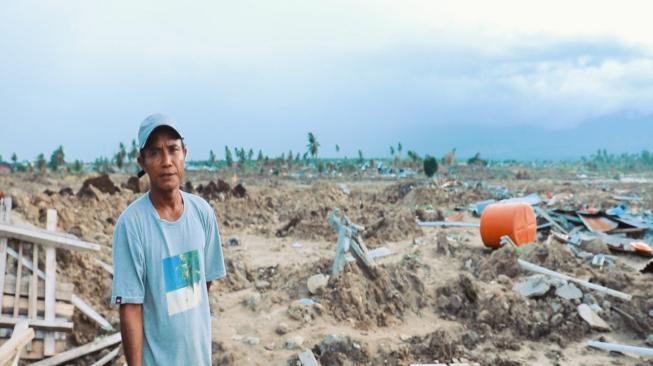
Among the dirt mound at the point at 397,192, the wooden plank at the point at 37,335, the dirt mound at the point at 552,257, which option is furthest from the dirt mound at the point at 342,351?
the dirt mound at the point at 397,192

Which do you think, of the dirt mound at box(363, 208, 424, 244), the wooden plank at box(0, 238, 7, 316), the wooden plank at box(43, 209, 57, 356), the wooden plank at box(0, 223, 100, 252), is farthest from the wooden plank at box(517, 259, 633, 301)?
the wooden plank at box(0, 238, 7, 316)

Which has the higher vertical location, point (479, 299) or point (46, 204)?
point (46, 204)

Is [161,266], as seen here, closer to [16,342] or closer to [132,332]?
[132,332]

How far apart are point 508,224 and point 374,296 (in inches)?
180

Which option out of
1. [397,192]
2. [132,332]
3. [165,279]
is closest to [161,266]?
[165,279]

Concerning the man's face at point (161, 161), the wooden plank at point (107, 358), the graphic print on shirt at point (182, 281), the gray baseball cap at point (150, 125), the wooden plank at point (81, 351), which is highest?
the gray baseball cap at point (150, 125)

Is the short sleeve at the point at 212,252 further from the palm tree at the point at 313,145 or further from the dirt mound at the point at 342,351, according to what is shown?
the palm tree at the point at 313,145

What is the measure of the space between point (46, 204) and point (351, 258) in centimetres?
876

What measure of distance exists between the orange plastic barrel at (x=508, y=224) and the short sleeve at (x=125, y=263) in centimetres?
950

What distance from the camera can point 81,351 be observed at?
5.51m

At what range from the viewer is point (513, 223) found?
10.3 m

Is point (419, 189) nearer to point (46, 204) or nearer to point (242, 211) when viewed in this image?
point (242, 211)

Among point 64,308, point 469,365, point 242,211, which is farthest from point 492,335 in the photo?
point 242,211

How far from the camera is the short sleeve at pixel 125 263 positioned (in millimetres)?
1984
